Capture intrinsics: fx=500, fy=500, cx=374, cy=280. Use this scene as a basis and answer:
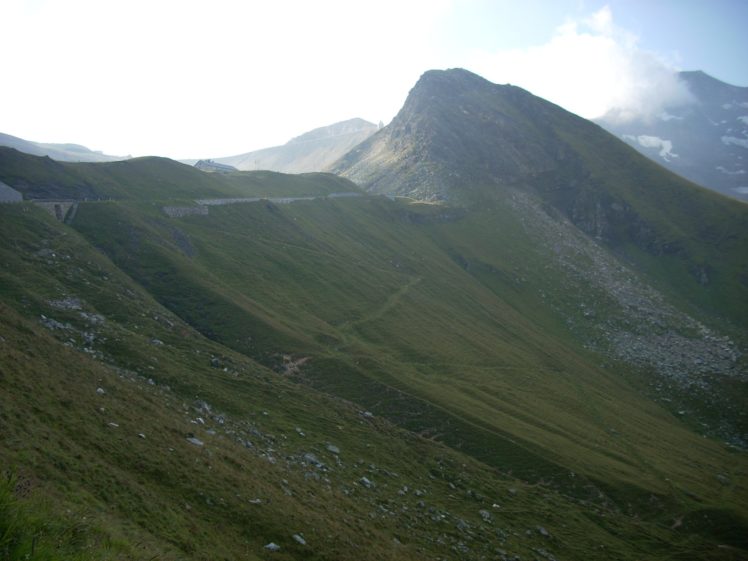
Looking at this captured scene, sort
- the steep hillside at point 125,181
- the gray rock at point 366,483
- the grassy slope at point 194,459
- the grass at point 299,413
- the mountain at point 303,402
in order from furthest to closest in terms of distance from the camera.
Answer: the steep hillside at point 125,181
the gray rock at point 366,483
the grass at point 299,413
the mountain at point 303,402
the grassy slope at point 194,459

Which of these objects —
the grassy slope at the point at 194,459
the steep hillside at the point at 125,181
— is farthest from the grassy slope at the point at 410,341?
the steep hillside at the point at 125,181

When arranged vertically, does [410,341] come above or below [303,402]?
above

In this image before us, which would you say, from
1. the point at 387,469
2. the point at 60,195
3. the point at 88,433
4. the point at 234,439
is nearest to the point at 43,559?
the point at 88,433

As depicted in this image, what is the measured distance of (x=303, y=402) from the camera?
51688 mm

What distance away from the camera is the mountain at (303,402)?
2603cm

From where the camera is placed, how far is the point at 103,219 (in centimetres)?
7544

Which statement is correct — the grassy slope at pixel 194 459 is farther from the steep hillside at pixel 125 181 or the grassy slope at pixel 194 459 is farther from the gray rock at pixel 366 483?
the steep hillside at pixel 125 181

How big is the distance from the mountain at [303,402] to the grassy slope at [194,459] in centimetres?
19

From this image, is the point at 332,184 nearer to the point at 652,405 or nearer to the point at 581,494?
the point at 652,405

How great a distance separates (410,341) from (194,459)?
61.1 metres

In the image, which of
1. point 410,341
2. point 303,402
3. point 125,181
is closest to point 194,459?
point 303,402

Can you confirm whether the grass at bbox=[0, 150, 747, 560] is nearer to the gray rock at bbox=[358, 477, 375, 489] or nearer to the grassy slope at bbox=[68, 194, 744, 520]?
the grassy slope at bbox=[68, 194, 744, 520]

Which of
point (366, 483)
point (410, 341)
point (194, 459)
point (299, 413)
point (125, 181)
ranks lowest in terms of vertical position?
point (366, 483)

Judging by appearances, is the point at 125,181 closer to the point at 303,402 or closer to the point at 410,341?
the point at 410,341
